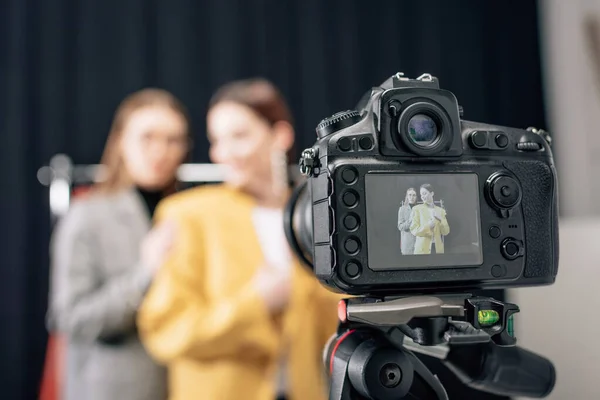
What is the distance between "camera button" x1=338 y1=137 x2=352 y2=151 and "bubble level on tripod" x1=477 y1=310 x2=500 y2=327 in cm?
A: 17

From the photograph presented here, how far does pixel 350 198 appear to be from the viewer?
45 centimetres

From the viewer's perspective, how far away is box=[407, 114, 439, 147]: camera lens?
0.48 metres

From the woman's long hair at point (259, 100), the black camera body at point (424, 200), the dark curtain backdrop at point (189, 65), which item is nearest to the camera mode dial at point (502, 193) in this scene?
the black camera body at point (424, 200)

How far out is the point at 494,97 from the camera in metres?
2.16

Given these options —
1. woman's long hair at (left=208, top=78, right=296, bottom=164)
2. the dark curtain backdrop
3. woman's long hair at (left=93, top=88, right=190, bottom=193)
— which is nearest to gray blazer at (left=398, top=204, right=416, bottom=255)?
woman's long hair at (left=208, top=78, right=296, bottom=164)

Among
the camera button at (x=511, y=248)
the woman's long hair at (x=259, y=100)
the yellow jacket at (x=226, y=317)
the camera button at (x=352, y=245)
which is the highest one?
the woman's long hair at (x=259, y=100)

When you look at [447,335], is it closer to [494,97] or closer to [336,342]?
[336,342]

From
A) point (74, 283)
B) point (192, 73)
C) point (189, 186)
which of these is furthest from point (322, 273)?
point (192, 73)

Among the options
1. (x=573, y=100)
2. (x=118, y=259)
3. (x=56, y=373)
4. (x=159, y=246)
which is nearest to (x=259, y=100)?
(x=159, y=246)

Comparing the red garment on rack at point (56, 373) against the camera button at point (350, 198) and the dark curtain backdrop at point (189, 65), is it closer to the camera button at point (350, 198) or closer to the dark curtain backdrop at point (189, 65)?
the dark curtain backdrop at point (189, 65)

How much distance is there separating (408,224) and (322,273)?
8cm

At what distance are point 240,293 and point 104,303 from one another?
12.3 inches

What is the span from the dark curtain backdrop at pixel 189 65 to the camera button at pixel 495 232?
1.51 m

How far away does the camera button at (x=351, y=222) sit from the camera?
0.45 metres
